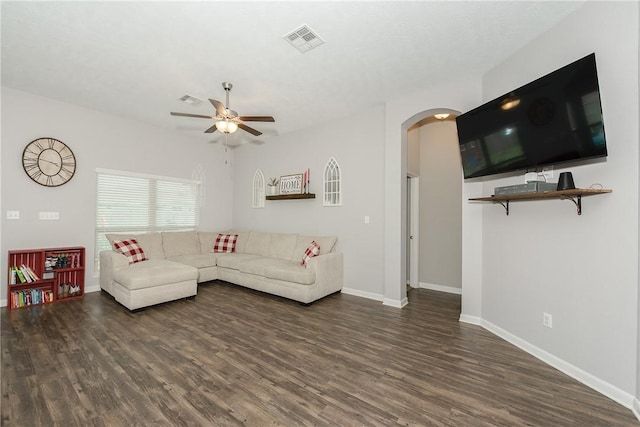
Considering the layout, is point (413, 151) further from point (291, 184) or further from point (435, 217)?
point (291, 184)

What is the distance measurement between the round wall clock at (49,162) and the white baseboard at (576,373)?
619 centimetres

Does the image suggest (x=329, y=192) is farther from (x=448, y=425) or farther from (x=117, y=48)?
(x=448, y=425)

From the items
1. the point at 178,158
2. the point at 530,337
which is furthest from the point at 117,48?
the point at 530,337

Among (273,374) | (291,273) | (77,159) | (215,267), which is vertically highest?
(77,159)

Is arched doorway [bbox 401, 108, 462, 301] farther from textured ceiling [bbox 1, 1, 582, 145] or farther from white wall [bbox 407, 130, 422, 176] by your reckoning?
textured ceiling [bbox 1, 1, 582, 145]

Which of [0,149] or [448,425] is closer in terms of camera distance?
[448,425]

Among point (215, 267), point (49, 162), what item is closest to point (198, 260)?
point (215, 267)

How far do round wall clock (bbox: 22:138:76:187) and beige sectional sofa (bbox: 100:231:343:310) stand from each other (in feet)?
3.65

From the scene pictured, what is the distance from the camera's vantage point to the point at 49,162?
13.1 ft

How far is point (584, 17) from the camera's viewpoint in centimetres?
213

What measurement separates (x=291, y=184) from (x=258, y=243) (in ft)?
4.36

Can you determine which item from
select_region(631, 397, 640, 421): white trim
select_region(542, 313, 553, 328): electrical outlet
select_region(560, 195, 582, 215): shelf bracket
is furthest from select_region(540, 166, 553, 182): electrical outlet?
select_region(631, 397, 640, 421): white trim

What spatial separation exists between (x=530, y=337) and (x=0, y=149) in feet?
21.8

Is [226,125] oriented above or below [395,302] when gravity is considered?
above
